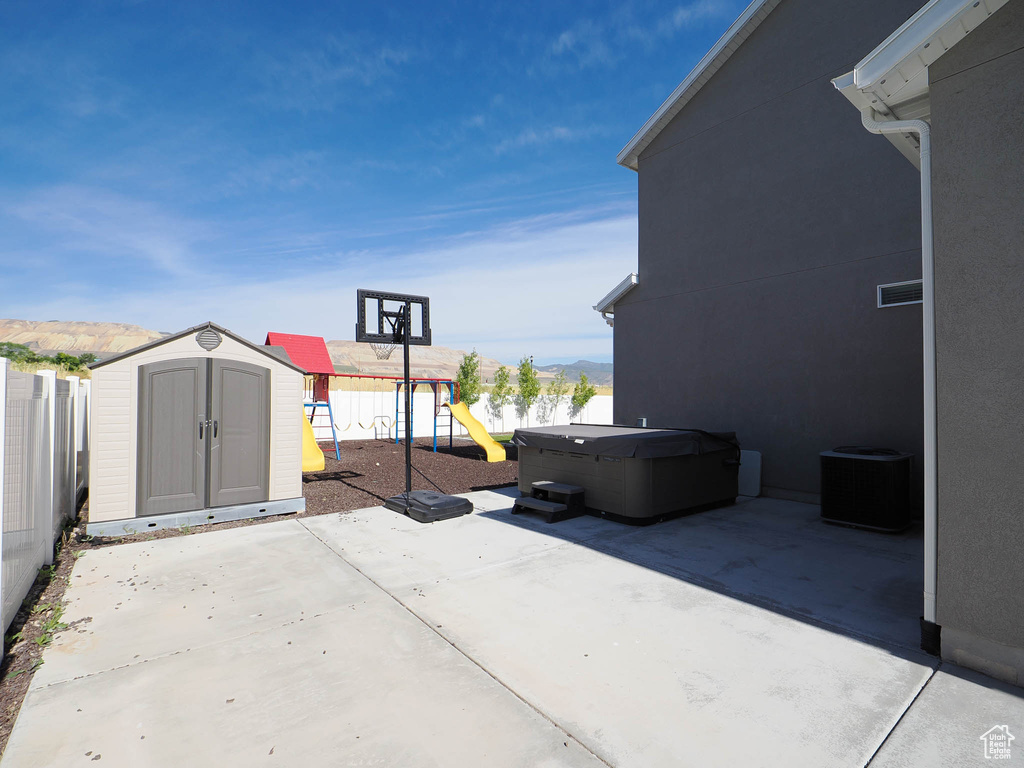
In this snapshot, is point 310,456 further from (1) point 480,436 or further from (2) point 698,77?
(2) point 698,77

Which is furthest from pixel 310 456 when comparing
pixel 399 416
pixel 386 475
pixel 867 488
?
pixel 867 488

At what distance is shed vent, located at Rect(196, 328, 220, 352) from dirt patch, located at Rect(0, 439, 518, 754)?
2.01 m

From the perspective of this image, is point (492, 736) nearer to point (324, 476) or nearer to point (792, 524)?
point (792, 524)

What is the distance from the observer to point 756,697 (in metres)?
2.27

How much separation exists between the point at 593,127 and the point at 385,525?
1021 cm

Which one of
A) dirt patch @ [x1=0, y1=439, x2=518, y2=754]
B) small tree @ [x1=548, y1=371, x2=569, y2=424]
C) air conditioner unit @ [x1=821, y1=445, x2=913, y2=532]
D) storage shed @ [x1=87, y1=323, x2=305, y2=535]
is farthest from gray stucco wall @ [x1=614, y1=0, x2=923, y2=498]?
small tree @ [x1=548, y1=371, x2=569, y2=424]

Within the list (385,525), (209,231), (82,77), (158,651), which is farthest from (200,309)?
(158,651)

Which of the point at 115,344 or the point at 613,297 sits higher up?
the point at 115,344

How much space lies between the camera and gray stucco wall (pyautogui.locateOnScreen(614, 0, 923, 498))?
6.13m

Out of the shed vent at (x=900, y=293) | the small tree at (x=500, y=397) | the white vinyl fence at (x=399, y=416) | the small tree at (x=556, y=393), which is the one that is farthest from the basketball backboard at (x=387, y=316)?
the small tree at (x=556, y=393)

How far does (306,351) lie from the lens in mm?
13742

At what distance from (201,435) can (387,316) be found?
2447 mm

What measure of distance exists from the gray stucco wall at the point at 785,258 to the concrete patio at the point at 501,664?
2.61 meters

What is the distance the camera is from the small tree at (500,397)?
61.2 feet
